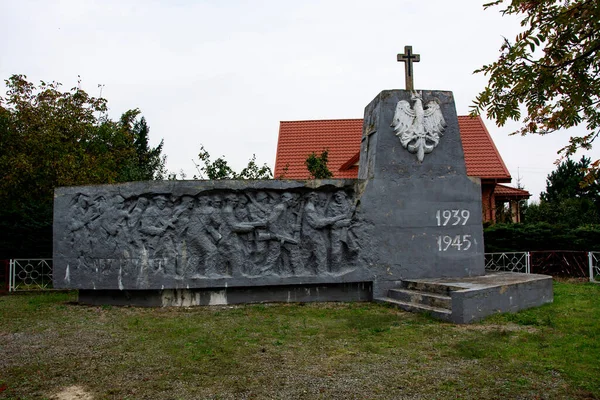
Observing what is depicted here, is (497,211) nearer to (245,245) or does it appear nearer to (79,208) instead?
(245,245)

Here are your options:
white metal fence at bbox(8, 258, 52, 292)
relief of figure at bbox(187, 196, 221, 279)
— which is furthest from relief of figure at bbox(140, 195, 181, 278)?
white metal fence at bbox(8, 258, 52, 292)

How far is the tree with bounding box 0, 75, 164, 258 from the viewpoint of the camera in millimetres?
14180

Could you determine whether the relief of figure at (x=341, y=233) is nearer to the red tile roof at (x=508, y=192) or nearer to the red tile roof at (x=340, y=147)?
the red tile roof at (x=340, y=147)

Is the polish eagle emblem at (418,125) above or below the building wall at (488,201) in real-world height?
above

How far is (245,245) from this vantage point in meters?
9.44

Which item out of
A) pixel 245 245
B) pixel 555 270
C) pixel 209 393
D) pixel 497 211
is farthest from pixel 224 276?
pixel 497 211

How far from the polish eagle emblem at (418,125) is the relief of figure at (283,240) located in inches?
100

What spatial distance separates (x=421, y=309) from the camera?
Answer: 7996 mm

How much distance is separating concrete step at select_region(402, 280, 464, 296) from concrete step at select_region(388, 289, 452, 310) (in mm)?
82

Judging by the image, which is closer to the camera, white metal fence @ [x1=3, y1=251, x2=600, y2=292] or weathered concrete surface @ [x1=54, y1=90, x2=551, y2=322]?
weathered concrete surface @ [x1=54, y1=90, x2=551, y2=322]

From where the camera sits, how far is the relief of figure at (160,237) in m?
9.20

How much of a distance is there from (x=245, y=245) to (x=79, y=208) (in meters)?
3.27

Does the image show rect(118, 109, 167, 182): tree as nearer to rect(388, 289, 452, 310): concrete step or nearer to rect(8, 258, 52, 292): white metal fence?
rect(8, 258, 52, 292): white metal fence

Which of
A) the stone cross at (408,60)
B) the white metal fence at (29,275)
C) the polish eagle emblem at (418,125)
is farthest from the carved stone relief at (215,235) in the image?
the white metal fence at (29,275)
